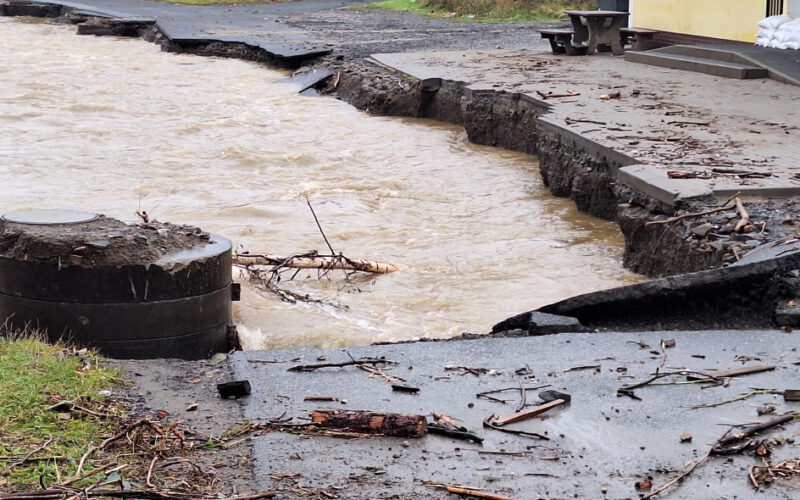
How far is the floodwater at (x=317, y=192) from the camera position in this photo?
26.4ft

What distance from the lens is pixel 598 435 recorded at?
4402 mm

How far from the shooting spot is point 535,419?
456 centimetres

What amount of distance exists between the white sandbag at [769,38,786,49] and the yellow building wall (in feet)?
2.39

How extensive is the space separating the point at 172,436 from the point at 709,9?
1591 centimetres

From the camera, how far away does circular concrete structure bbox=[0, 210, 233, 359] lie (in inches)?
231

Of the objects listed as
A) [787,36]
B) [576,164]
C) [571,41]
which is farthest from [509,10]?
[576,164]

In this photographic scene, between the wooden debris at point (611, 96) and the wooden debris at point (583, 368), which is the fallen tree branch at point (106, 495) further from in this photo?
the wooden debris at point (611, 96)

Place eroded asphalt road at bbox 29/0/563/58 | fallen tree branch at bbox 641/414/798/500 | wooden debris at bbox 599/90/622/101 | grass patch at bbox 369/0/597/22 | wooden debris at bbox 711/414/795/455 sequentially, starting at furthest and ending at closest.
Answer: grass patch at bbox 369/0/597/22
eroded asphalt road at bbox 29/0/563/58
wooden debris at bbox 599/90/622/101
wooden debris at bbox 711/414/795/455
fallen tree branch at bbox 641/414/798/500

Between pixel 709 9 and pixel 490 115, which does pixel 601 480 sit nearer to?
pixel 490 115

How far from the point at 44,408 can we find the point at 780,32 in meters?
14.3

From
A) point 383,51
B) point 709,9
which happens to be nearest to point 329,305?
point 709,9

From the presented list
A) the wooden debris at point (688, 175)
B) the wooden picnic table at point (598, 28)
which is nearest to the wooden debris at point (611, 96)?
the wooden debris at point (688, 175)

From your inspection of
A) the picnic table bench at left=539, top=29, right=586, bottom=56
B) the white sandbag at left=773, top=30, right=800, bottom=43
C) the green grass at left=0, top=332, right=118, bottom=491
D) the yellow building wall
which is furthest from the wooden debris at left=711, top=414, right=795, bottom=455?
the picnic table bench at left=539, top=29, right=586, bottom=56

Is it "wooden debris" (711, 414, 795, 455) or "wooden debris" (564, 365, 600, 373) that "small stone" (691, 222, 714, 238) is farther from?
"wooden debris" (711, 414, 795, 455)
